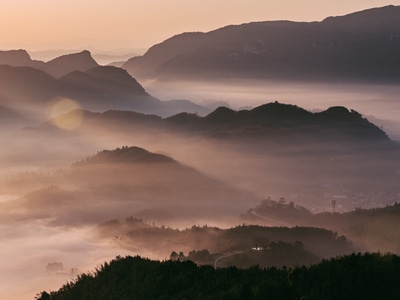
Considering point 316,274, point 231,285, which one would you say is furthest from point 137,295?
point 316,274

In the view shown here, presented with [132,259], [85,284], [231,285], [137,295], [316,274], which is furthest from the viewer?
[132,259]

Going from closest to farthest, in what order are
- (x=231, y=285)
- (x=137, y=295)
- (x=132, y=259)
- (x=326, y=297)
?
(x=326, y=297) → (x=231, y=285) → (x=137, y=295) → (x=132, y=259)

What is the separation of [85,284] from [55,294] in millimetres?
3586

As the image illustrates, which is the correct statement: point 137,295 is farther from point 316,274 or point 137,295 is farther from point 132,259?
point 316,274

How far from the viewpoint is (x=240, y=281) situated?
63.2 m

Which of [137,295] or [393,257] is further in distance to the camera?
[137,295]

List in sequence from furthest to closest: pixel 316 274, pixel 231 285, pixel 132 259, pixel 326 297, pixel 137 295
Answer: pixel 132 259 < pixel 137 295 < pixel 231 285 < pixel 316 274 < pixel 326 297

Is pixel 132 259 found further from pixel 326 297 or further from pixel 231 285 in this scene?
pixel 326 297

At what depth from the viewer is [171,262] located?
74438 millimetres

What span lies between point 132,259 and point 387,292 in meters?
36.3

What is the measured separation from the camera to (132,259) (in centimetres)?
7956

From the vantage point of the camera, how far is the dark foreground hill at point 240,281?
5400cm

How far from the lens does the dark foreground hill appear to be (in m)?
54.0

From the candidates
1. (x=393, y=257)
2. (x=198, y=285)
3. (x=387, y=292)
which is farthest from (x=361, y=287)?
(x=198, y=285)
